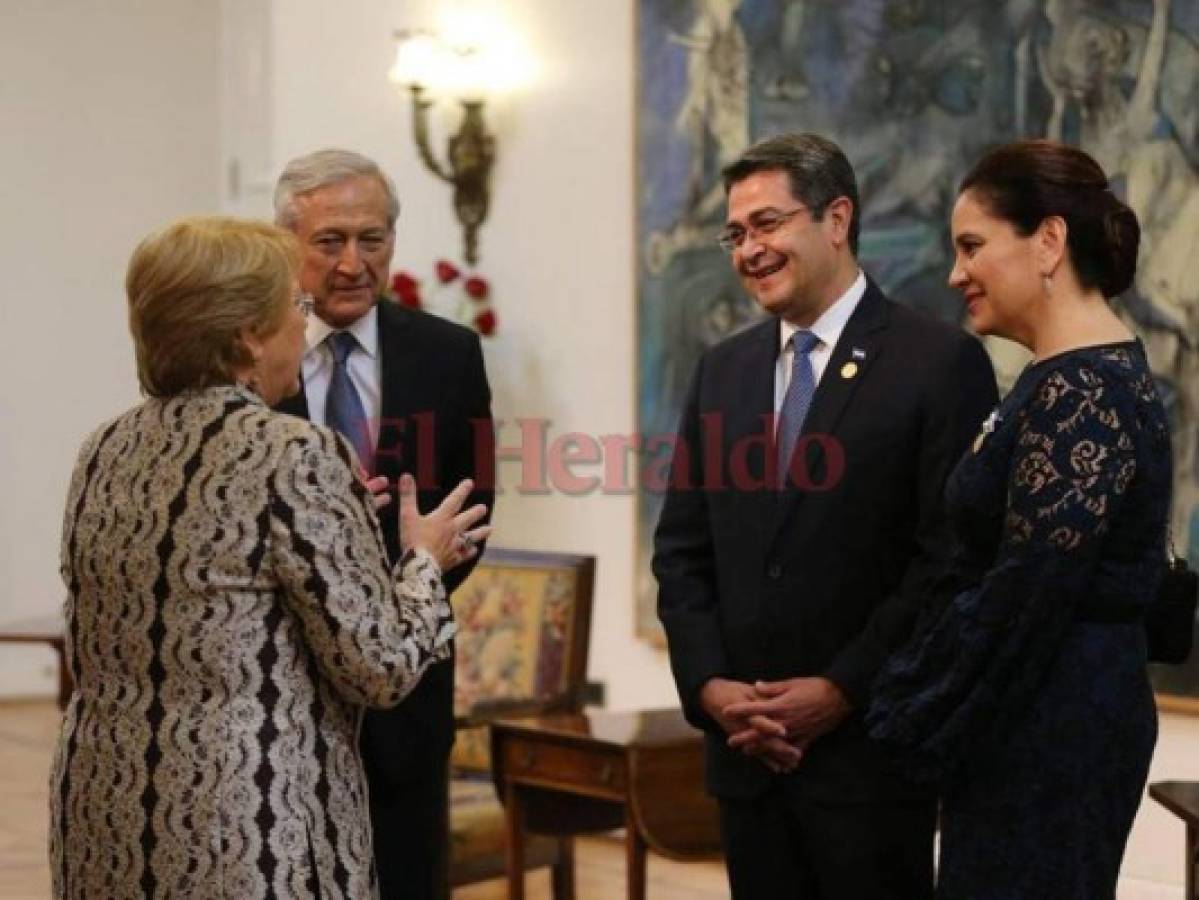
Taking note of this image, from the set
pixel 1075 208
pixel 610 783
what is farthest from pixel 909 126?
pixel 1075 208

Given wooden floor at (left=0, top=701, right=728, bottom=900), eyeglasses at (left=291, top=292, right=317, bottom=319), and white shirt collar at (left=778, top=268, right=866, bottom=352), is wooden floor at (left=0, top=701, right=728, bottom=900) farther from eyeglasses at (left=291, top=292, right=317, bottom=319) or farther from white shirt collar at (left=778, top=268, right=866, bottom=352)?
eyeglasses at (left=291, top=292, right=317, bottom=319)

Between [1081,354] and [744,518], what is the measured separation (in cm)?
82

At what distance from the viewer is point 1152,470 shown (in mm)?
3182

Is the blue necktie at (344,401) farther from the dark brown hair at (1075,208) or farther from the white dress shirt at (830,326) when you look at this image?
the dark brown hair at (1075,208)

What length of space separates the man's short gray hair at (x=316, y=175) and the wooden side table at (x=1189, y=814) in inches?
71.9

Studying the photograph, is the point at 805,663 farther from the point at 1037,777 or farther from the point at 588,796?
the point at 588,796

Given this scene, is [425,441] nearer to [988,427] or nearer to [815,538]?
[815,538]

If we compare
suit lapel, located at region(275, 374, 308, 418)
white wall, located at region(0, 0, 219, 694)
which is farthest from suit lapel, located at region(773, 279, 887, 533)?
white wall, located at region(0, 0, 219, 694)

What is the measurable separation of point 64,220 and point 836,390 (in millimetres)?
8069

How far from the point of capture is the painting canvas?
231 inches

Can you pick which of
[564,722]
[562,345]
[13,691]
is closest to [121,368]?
[13,691]

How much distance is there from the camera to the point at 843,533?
371 cm

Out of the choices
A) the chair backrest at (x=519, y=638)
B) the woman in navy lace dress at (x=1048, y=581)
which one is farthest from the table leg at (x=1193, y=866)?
the chair backrest at (x=519, y=638)

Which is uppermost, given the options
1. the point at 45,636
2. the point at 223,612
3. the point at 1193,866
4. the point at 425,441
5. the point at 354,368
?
the point at 354,368
